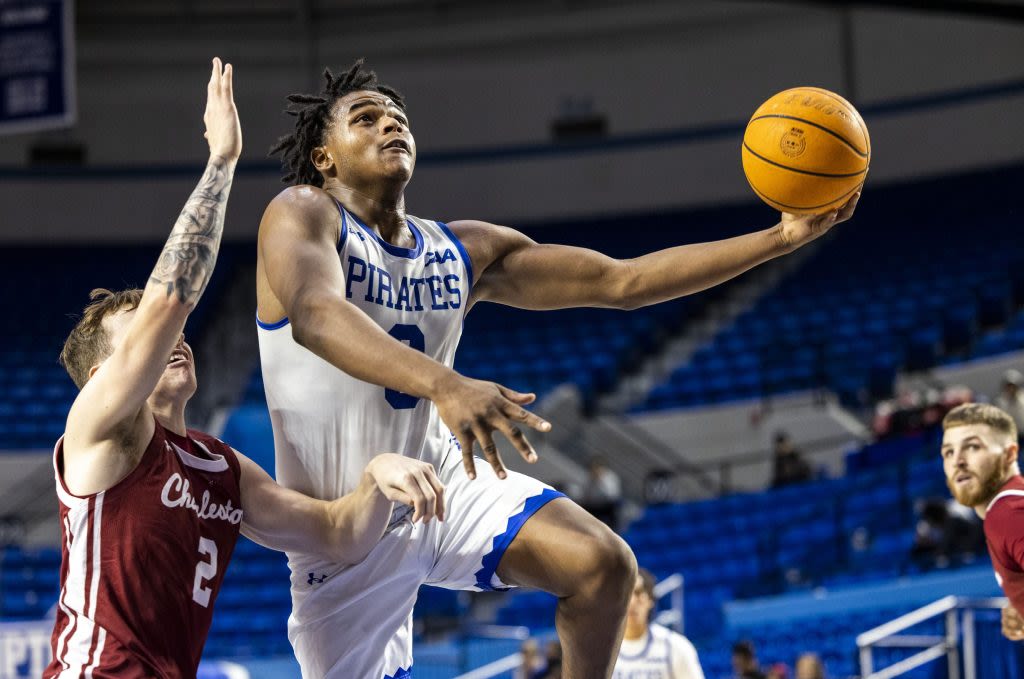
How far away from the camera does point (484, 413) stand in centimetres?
279

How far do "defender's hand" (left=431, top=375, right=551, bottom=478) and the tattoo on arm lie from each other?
0.69 meters

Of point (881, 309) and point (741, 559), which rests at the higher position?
point (881, 309)

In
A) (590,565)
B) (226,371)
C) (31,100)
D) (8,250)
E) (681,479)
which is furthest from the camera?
(8,250)

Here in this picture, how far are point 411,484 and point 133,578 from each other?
72cm

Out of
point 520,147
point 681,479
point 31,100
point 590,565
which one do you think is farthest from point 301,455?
point 520,147

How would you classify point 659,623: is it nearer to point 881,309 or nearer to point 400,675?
point 881,309

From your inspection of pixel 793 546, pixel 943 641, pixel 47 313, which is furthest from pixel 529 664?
pixel 47 313

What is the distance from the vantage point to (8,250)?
20.5 metres

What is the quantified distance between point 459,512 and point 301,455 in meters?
0.51

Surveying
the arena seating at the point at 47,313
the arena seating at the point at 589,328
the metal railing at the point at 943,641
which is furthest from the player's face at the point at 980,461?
the arena seating at the point at 47,313

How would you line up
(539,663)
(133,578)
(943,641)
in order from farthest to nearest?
(539,663)
(943,641)
(133,578)

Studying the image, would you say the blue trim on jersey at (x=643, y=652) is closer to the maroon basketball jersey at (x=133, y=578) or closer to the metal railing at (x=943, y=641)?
the metal railing at (x=943, y=641)

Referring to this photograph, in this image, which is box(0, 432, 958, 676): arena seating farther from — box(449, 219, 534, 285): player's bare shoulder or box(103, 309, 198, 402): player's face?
box(103, 309, 198, 402): player's face

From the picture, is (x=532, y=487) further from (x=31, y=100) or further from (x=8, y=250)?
(x=8, y=250)
